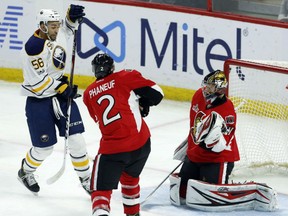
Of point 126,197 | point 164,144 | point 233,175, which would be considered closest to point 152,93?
point 126,197

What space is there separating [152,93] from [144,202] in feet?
2.89

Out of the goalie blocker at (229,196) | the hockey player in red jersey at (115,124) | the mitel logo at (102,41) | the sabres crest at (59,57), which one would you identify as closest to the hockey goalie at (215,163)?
the goalie blocker at (229,196)

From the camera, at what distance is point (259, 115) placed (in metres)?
5.96

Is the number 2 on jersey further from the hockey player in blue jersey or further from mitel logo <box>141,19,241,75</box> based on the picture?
mitel logo <box>141,19,241,75</box>

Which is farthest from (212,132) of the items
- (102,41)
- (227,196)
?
(102,41)

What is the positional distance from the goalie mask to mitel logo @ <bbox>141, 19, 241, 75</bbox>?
7.68ft

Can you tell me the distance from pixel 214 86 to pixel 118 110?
763 millimetres

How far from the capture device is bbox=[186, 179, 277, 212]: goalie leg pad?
5055 mm

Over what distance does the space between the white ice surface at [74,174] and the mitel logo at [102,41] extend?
1.79 ft

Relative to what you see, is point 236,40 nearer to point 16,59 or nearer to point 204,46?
point 204,46

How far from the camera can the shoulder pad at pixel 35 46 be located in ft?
16.7

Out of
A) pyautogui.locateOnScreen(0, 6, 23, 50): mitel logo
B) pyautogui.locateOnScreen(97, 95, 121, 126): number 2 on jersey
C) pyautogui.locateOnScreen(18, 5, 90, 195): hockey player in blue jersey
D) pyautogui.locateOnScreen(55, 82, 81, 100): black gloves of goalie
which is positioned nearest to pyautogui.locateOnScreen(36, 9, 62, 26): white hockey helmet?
pyautogui.locateOnScreen(18, 5, 90, 195): hockey player in blue jersey

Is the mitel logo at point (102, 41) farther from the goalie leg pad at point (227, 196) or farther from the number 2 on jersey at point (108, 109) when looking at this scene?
the number 2 on jersey at point (108, 109)

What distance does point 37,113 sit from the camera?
5.18 meters
